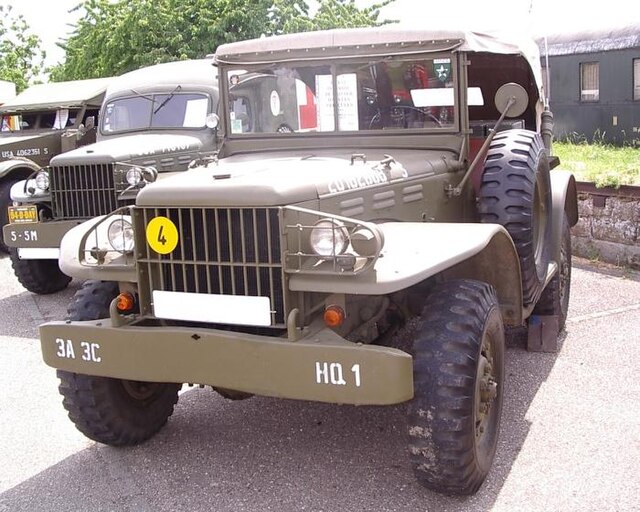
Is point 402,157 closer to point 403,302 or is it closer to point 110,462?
point 403,302

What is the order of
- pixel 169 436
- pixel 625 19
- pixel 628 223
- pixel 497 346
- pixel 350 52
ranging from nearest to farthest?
Result: pixel 497 346 → pixel 169 436 → pixel 350 52 → pixel 628 223 → pixel 625 19

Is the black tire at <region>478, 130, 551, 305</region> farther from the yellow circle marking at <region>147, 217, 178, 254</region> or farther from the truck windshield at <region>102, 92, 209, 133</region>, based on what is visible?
the truck windshield at <region>102, 92, 209, 133</region>

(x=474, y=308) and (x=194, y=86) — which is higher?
(x=194, y=86)

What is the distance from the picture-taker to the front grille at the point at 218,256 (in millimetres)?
3279

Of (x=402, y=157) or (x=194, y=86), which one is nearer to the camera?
(x=402, y=157)

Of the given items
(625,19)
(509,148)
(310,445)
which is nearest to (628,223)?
(509,148)

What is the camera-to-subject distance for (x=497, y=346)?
3.67m

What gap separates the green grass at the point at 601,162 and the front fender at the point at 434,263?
4.14 m

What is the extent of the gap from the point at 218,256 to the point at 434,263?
0.87 m

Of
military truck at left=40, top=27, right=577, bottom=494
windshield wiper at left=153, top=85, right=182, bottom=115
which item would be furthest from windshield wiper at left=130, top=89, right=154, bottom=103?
military truck at left=40, top=27, right=577, bottom=494

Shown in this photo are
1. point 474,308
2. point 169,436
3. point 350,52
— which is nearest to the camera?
point 474,308

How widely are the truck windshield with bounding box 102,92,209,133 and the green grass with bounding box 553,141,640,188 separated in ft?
12.7

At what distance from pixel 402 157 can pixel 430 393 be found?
5.15 ft

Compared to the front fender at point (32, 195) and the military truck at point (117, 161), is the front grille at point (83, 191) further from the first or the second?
the front fender at point (32, 195)
